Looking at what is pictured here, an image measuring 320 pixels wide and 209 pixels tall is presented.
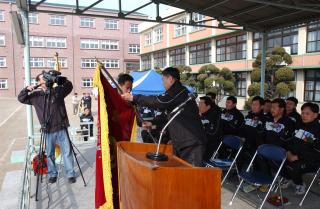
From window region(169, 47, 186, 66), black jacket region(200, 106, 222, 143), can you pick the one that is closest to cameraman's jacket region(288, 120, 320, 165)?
black jacket region(200, 106, 222, 143)

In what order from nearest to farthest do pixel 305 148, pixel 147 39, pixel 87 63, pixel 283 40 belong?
pixel 305 148, pixel 283 40, pixel 147 39, pixel 87 63

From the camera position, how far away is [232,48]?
23.5 meters

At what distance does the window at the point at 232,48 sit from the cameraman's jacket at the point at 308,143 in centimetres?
1879

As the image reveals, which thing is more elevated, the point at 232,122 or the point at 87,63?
the point at 87,63

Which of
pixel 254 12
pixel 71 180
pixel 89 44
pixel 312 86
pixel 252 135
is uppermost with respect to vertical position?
pixel 89 44

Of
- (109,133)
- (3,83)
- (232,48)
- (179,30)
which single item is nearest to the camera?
(109,133)

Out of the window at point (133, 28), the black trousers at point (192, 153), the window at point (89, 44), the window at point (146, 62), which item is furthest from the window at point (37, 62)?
the black trousers at point (192, 153)

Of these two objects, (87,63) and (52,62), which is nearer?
(52,62)

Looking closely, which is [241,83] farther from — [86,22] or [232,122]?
[86,22]

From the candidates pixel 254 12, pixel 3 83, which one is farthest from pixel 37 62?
pixel 254 12

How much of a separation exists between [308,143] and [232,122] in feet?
5.68

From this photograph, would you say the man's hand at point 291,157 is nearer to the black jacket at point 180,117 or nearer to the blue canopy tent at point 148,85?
the black jacket at point 180,117

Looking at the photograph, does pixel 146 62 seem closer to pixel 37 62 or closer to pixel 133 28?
pixel 133 28

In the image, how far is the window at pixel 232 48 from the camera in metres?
22.5
